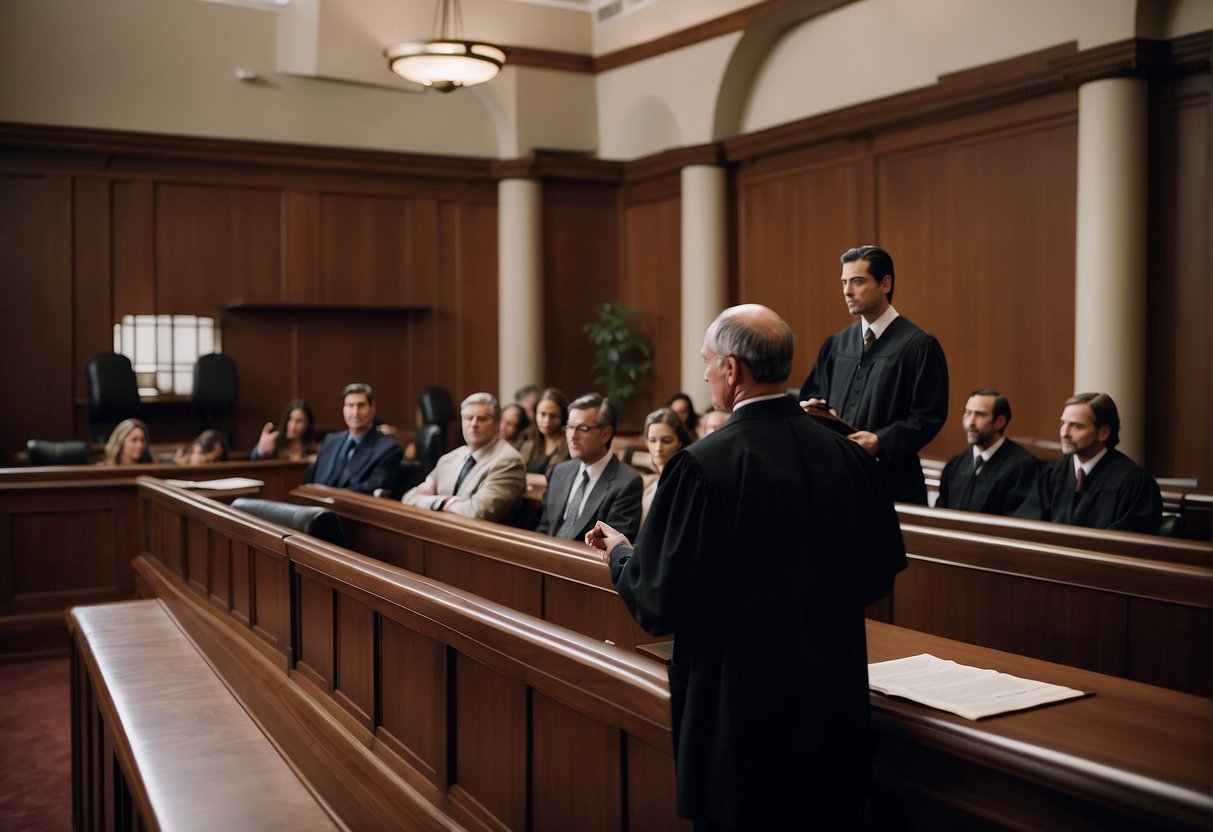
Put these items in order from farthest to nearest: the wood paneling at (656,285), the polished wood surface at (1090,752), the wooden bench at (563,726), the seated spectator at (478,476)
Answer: the wood paneling at (656,285)
the seated spectator at (478,476)
the wooden bench at (563,726)
the polished wood surface at (1090,752)

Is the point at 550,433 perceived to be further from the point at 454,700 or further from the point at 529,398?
the point at 454,700

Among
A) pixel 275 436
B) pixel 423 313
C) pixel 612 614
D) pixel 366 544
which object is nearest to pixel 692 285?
pixel 423 313

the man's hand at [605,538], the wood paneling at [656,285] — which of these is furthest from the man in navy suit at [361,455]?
the wood paneling at [656,285]

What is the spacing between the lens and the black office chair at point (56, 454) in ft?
24.8

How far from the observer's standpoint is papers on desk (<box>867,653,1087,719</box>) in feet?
5.86

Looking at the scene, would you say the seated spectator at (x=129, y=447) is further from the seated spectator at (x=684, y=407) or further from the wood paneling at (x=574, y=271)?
the wood paneling at (x=574, y=271)

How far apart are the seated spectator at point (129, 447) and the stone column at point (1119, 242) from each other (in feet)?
20.3

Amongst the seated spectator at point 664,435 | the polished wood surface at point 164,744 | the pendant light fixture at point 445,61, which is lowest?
the polished wood surface at point 164,744

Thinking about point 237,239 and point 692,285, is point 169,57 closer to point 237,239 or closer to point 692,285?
point 237,239

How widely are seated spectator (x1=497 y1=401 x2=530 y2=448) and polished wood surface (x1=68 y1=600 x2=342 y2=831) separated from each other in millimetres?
2784

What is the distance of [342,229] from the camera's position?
10.7 metres

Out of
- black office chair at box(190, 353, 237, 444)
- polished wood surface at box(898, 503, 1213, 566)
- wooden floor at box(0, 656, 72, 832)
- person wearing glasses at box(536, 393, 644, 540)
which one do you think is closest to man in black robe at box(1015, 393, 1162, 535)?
polished wood surface at box(898, 503, 1213, 566)

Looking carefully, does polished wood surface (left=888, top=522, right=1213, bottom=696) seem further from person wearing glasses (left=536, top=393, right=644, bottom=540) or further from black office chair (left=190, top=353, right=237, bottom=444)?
black office chair (left=190, top=353, right=237, bottom=444)

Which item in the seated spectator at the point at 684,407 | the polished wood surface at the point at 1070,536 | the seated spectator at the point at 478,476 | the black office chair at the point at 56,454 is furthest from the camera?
the seated spectator at the point at 684,407
